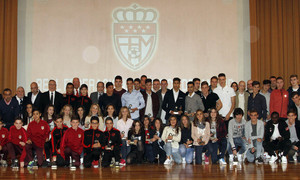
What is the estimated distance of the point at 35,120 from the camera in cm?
690

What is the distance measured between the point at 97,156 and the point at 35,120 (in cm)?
138

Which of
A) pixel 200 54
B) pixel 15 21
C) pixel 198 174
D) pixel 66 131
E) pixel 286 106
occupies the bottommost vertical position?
pixel 198 174

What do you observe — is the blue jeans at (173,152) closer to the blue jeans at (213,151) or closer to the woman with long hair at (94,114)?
the blue jeans at (213,151)

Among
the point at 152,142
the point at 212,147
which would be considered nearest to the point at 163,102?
the point at 152,142

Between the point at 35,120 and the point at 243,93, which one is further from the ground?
the point at 243,93

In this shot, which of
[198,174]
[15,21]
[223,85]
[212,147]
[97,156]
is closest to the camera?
[198,174]

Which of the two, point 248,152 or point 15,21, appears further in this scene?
point 15,21

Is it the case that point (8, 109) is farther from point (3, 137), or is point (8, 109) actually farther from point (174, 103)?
point (174, 103)

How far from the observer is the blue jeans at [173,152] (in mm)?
7113

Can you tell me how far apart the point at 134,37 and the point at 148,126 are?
3165mm

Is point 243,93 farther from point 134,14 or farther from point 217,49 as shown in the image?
point 134,14

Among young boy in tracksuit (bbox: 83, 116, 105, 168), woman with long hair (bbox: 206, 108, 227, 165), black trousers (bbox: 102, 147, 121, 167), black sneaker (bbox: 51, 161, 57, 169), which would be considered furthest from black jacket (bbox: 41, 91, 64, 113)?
woman with long hair (bbox: 206, 108, 227, 165)

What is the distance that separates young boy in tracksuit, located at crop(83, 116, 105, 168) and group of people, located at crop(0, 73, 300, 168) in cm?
2

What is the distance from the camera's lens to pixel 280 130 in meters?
7.19
